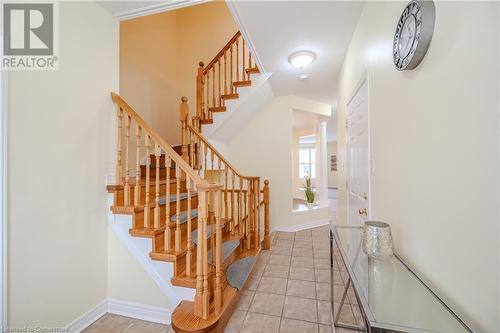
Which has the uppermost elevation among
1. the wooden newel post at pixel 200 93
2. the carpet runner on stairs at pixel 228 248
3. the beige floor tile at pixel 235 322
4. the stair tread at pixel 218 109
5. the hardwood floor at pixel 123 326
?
the wooden newel post at pixel 200 93

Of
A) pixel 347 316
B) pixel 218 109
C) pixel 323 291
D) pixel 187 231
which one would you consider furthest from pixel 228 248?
pixel 218 109

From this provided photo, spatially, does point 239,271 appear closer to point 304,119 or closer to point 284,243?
point 284,243

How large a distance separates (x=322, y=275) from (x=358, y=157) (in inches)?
54.7

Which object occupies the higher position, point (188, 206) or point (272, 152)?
point (272, 152)

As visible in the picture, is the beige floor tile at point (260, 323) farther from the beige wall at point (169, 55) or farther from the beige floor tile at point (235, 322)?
the beige wall at point (169, 55)

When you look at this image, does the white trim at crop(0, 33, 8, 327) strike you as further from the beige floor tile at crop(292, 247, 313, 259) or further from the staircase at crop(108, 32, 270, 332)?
the beige floor tile at crop(292, 247, 313, 259)

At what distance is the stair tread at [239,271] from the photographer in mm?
1980

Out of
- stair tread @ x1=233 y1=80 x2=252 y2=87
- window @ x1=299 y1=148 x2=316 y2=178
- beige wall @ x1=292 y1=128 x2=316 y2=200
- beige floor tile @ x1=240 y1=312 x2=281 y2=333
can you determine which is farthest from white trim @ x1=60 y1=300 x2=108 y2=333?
window @ x1=299 y1=148 x2=316 y2=178

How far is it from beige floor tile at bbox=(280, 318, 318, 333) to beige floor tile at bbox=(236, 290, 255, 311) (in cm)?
35

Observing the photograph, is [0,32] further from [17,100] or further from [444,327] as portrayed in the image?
[444,327]

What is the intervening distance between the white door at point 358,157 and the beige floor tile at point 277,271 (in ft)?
3.11

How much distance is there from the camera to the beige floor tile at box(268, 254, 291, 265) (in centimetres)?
282

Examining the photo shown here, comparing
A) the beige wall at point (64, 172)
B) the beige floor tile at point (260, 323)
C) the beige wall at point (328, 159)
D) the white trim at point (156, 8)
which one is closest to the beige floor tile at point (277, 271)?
the beige floor tile at point (260, 323)

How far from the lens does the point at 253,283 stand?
2297mm
